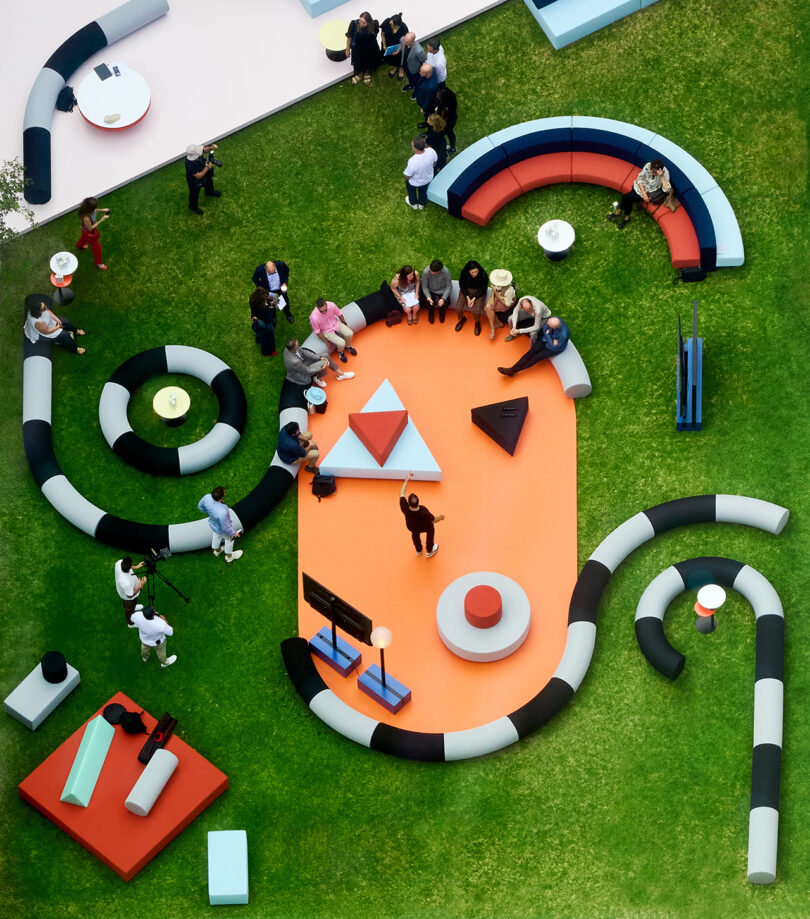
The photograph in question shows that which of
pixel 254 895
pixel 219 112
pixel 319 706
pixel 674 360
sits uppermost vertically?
pixel 219 112

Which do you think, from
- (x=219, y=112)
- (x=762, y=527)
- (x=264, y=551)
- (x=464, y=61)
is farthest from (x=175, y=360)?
(x=762, y=527)

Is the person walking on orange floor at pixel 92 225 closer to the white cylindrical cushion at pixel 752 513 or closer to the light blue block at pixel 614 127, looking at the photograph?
the light blue block at pixel 614 127

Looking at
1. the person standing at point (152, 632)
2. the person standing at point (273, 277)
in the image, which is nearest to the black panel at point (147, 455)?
the person standing at point (152, 632)

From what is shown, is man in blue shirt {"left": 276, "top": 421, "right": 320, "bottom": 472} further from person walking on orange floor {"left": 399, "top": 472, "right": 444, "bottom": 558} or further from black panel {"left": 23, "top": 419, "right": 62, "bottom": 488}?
black panel {"left": 23, "top": 419, "right": 62, "bottom": 488}

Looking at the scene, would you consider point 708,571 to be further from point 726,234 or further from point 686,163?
point 686,163

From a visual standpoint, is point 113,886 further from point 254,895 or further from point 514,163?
point 514,163
